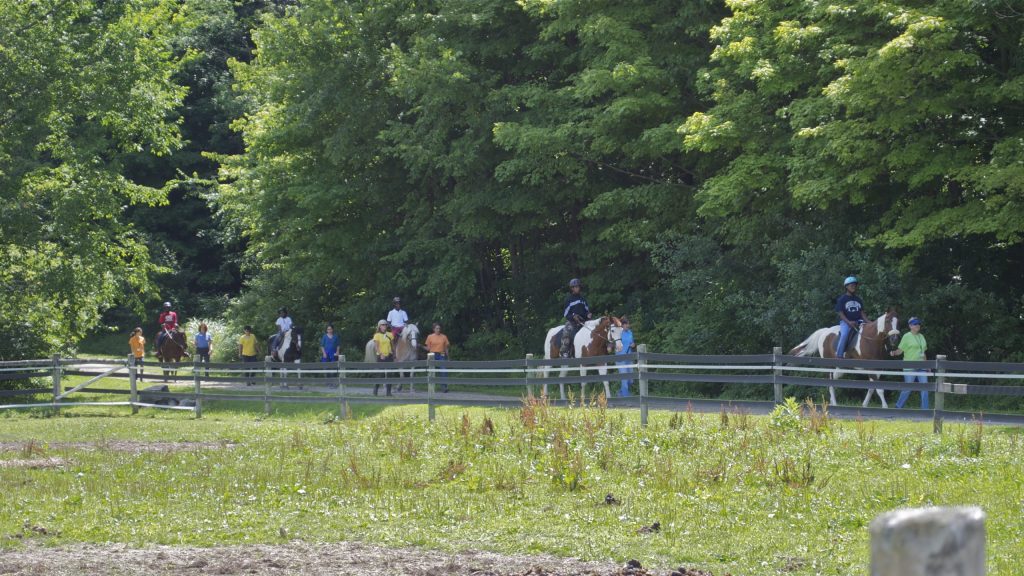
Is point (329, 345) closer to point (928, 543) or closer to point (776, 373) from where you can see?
point (776, 373)

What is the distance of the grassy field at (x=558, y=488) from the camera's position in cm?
1038

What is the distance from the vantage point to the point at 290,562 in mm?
9680

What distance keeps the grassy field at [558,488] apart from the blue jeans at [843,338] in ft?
19.7

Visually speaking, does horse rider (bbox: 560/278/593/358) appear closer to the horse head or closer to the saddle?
the saddle

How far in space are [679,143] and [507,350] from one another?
1088 cm

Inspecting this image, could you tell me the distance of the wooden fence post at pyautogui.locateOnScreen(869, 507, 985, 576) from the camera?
219cm

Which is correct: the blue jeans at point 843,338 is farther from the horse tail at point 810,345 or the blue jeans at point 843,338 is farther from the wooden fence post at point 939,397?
the wooden fence post at point 939,397

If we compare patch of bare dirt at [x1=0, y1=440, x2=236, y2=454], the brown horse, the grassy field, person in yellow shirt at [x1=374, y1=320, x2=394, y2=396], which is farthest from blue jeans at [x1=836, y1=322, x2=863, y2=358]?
the brown horse

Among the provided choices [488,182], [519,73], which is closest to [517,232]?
[488,182]

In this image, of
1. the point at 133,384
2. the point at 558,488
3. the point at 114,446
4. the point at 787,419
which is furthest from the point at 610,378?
the point at 133,384

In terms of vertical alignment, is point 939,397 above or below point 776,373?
below

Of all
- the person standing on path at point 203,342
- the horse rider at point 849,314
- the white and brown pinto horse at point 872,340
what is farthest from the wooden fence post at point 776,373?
the person standing on path at point 203,342

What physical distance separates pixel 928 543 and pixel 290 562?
26.4 feet

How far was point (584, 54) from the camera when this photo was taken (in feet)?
115
